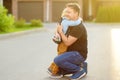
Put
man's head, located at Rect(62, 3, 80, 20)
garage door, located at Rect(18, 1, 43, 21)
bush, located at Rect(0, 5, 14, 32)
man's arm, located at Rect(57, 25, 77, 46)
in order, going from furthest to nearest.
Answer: garage door, located at Rect(18, 1, 43, 21)
bush, located at Rect(0, 5, 14, 32)
man's head, located at Rect(62, 3, 80, 20)
man's arm, located at Rect(57, 25, 77, 46)

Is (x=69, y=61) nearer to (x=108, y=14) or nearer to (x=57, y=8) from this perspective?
(x=108, y=14)

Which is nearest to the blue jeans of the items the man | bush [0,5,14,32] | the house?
the man

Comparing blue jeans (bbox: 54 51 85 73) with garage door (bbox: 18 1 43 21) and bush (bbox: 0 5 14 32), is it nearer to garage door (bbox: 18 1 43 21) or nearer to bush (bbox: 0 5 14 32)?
bush (bbox: 0 5 14 32)

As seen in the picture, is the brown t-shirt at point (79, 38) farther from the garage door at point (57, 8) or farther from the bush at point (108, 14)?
the garage door at point (57, 8)

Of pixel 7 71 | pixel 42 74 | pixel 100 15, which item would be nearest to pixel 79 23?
pixel 42 74

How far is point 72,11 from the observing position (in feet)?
26.6

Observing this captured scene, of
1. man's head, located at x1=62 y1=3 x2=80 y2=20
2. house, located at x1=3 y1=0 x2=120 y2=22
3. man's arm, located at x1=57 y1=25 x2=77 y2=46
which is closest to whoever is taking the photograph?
man's arm, located at x1=57 y1=25 x2=77 y2=46

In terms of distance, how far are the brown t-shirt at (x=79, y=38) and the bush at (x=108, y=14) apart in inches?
1413

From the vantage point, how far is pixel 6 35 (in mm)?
20953

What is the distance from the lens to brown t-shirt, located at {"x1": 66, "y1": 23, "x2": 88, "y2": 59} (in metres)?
8.04

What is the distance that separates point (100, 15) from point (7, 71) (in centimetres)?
3511

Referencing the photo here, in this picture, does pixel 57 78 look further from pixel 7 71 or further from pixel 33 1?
pixel 33 1

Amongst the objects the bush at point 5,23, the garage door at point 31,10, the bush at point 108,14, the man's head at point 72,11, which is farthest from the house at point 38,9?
the man's head at point 72,11

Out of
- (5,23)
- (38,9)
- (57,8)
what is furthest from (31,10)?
(5,23)
